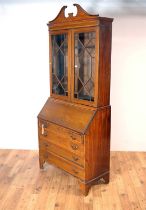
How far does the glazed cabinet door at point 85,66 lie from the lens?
8.21 feet

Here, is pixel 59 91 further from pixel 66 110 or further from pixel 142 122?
pixel 142 122

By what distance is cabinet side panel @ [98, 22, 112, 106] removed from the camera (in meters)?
2.44

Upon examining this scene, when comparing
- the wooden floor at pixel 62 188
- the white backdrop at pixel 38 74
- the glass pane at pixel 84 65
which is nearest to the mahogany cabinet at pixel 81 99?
the glass pane at pixel 84 65

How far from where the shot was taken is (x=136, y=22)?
11.0 feet

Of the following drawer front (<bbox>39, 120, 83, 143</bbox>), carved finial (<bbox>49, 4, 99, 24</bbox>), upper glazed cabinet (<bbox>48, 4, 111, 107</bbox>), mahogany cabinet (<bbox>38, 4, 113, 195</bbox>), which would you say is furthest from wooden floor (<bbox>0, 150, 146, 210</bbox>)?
carved finial (<bbox>49, 4, 99, 24</bbox>)

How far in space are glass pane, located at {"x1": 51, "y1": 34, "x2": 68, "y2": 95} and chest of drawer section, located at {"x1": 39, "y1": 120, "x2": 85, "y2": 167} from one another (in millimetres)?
467

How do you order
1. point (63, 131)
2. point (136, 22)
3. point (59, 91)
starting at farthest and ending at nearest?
point (136, 22) < point (59, 91) < point (63, 131)

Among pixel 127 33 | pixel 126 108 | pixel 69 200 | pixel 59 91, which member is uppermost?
pixel 127 33

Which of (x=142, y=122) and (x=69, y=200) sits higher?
(x=142, y=122)

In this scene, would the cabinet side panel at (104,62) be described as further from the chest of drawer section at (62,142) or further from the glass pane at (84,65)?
the chest of drawer section at (62,142)

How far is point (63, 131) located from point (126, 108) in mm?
1283

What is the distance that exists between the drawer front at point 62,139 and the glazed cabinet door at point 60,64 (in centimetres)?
41

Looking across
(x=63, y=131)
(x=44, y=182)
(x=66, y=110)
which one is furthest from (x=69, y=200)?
(x=66, y=110)

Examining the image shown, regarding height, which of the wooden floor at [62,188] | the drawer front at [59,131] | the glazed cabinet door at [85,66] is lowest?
the wooden floor at [62,188]
